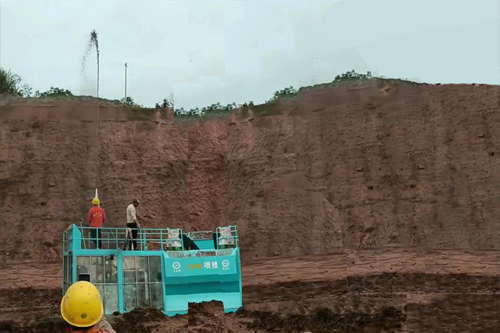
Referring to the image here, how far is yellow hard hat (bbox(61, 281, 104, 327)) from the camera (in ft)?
11.0

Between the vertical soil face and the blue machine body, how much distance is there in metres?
11.0

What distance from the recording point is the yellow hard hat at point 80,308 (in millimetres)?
3355

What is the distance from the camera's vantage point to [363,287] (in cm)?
2267

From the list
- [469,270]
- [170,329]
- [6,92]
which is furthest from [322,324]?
[6,92]

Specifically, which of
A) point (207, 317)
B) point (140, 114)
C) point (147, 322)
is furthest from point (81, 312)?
point (140, 114)

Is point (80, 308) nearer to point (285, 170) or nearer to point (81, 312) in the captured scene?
point (81, 312)

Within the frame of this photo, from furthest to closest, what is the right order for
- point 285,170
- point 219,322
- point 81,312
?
1. point 285,170
2. point 219,322
3. point 81,312

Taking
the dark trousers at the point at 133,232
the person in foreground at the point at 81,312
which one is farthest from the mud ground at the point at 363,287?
the person in foreground at the point at 81,312

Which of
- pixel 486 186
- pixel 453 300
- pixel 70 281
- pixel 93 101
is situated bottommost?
pixel 453 300

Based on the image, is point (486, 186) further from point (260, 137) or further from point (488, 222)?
point (260, 137)

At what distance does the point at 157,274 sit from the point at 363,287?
37.0 ft

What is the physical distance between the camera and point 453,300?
21.0 meters

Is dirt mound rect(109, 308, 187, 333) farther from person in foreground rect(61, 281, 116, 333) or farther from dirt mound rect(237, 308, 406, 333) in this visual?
person in foreground rect(61, 281, 116, 333)

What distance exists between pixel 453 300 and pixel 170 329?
11.9m
